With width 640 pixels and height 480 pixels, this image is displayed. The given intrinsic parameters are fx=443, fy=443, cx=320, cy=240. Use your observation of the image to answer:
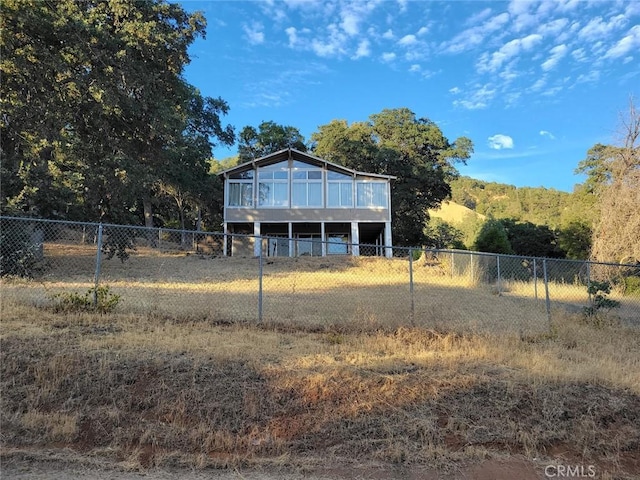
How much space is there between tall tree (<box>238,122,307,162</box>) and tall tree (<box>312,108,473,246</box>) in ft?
9.15

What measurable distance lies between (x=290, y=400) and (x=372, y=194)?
22459 mm

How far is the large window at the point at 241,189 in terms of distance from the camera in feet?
86.0

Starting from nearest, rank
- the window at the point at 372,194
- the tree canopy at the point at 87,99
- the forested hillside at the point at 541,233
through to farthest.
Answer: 1. the tree canopy at the point at 87,99
2. the window at the point at 372,194
3. the forested hillside at the point at 541,233

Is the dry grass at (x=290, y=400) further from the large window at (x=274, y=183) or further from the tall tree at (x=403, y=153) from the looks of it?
the tall tree at (x=403, y=153)

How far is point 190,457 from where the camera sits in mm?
3918

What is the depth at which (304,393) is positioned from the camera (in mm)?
4918

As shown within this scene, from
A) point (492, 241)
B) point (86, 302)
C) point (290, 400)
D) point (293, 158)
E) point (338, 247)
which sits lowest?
point (290, 400)

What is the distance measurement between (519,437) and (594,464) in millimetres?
661

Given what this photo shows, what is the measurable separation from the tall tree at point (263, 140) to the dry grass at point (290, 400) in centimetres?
2852

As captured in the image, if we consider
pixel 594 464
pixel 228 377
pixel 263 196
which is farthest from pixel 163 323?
pixel 263 196

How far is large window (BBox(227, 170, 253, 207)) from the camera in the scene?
26219 mm

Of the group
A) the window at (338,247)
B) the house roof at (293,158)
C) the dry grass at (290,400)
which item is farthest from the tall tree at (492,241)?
the dry grass at (290,400)

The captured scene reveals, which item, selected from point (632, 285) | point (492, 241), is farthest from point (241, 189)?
point (632, 285)

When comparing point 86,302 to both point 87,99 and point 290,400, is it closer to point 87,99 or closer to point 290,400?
point 290,400
